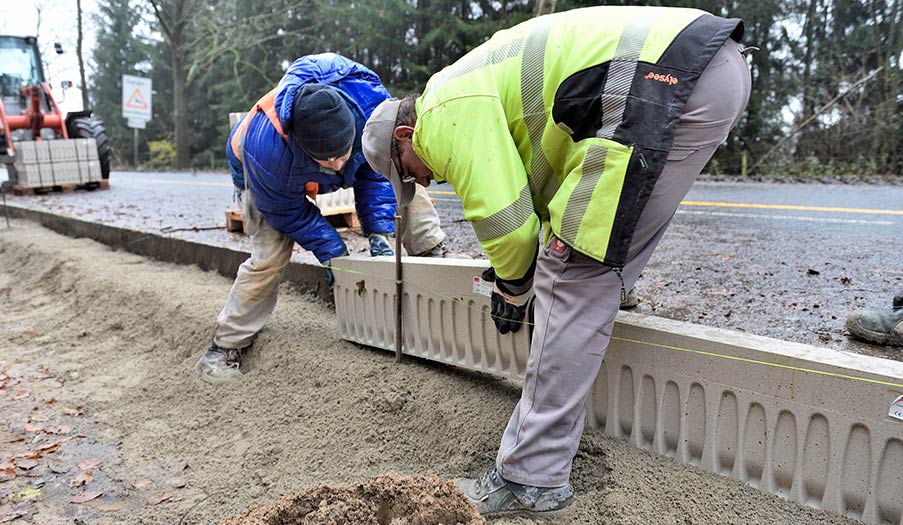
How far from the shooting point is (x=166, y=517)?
2533mm

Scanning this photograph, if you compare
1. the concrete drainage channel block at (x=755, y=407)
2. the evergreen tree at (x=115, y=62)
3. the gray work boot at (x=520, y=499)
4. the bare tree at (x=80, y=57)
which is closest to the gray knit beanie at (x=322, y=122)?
the concrete drainage channel block at (x=755, y=407)

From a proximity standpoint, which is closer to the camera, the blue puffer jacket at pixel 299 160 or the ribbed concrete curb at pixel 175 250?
the blue puffer jacket at pixel 299 160

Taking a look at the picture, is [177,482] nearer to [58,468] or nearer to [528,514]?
[58,468]

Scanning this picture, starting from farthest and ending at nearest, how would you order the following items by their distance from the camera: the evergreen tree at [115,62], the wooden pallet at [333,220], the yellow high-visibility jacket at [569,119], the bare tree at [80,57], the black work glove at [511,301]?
the evergreen tree at [115,62], the bare tree at [80,57], the wooden pallet at [333,220], the black work glove at [511,301], the yellow high-visibility jacket at [569,119]

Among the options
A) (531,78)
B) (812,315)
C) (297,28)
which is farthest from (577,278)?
(297,28)

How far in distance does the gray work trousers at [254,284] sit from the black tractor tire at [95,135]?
1206 centimetres

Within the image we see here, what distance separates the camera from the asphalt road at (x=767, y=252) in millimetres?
3250

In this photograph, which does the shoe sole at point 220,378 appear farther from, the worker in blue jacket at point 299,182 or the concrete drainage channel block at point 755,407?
the concrete drainage channel block at point 755,407

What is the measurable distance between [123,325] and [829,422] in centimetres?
469

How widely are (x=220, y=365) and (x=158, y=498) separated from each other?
1.18 m

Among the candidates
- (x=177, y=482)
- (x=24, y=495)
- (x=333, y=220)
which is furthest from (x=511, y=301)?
(x=333, y=220)

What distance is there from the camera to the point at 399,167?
239 cm

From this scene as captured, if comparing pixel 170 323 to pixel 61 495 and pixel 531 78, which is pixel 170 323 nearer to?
pixel 61 495

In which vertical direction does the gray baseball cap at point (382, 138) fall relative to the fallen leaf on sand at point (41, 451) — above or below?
above
